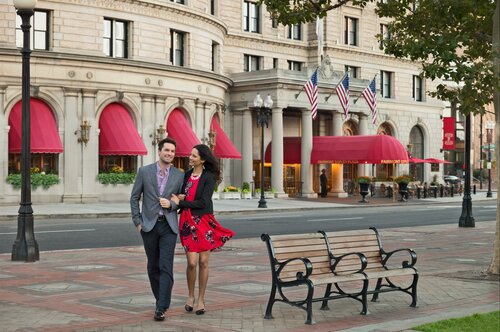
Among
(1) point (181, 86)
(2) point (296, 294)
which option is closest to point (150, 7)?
(1) point (181, 86)

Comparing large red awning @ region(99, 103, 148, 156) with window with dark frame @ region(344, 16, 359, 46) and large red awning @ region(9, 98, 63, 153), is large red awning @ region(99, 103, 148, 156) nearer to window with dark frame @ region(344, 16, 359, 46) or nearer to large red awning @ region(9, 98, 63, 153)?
large red awning @ region(9, 98, 63, 153)

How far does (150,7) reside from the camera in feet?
145

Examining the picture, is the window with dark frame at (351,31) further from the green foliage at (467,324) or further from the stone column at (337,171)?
the green foliage at (467,324)

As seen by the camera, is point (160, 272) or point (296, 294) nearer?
point (160, 272)

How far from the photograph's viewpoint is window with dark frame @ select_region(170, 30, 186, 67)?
1815 inches

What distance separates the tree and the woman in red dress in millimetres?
5066

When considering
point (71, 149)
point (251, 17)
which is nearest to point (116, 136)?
point (71, 149)

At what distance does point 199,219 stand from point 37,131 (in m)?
30.2

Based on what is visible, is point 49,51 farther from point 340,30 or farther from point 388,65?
point 388,65

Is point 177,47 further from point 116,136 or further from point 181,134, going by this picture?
point 116,136

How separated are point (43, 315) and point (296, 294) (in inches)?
150

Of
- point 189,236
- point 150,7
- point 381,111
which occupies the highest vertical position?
point 150,7

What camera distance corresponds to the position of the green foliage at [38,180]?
38875 millimetres

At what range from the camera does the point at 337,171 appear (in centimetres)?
5666
